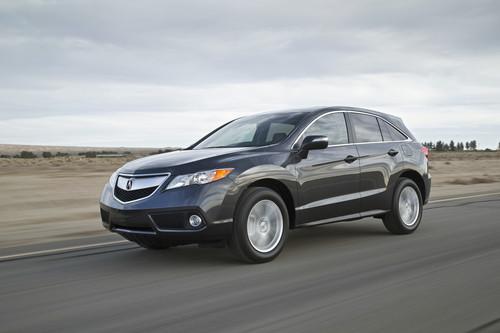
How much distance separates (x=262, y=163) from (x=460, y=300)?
2419 millimetres

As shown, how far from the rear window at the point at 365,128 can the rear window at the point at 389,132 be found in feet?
0.31

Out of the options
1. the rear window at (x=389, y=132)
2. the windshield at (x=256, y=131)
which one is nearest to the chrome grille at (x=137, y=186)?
the windshield at (x=256, y=131)

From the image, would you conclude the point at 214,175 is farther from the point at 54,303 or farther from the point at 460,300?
the point at 460,300

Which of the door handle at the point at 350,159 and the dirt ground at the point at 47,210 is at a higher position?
the door handle at the point at 350,159

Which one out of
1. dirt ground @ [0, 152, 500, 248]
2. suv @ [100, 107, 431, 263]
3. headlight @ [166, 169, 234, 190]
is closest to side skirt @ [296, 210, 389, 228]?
suv @ [100, 107, 431, 263]

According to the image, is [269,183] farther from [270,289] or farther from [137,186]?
[270,289]

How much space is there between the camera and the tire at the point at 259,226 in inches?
235

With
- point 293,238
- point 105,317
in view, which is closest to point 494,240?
point 293,238

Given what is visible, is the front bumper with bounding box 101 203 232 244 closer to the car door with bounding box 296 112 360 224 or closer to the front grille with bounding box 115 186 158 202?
the front grille with bounding box 115 186 158 202

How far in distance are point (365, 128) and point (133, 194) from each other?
131 inches

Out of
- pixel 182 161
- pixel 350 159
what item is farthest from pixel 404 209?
pixel 182 161

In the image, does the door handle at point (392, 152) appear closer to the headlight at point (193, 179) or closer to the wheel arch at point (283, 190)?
the wheel arch at point (283, 190)

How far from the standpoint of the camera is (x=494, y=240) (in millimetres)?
7488

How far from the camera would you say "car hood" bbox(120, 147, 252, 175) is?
5938 millimetres
